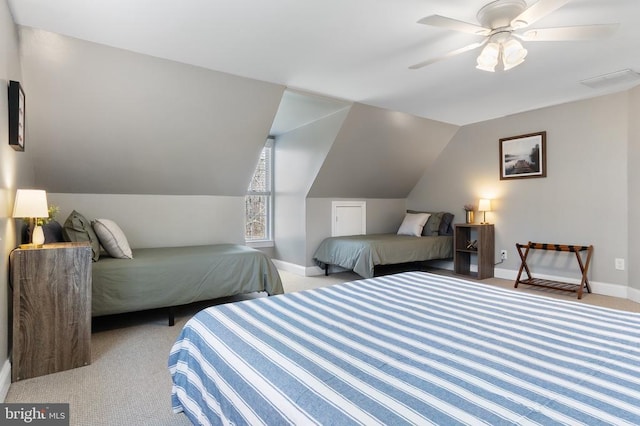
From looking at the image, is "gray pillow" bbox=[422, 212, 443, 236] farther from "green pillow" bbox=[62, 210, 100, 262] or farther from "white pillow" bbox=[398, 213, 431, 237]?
"green pillow" bbox=[62, 210, 100, 262]

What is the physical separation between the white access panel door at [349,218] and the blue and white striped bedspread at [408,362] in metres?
3.76

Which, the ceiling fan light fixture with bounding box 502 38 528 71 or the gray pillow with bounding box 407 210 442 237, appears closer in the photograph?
the ceiling fan light fixture with bounding box 502 38 528 71

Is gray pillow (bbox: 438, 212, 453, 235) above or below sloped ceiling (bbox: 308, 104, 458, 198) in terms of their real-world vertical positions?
below

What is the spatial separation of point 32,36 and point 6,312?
1907 millimetres

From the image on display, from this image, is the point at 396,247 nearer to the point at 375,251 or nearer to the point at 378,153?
the point at 375,251

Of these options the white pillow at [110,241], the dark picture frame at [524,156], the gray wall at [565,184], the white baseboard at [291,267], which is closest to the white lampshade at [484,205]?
the gray wall at [565,184]

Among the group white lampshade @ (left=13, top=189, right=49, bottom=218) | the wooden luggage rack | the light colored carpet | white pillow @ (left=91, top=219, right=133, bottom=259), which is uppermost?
white lampshade @ (left=13, top=189, right=49, bottom=218)

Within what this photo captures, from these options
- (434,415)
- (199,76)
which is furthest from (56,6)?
(434,415)

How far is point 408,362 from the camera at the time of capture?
94cm

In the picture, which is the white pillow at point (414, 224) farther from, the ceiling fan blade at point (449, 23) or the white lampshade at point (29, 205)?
the white lampshade at point (29, 205)

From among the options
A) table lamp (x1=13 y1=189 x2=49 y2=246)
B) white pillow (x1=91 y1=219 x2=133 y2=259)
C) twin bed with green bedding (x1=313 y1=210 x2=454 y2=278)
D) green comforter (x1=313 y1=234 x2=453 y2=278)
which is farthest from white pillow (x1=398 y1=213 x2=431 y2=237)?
table lamp (x1=13 y1=189 x2=49 y2=246)

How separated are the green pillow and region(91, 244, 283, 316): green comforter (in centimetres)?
13

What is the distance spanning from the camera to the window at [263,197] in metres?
5.61

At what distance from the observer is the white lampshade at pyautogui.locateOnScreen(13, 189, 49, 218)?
6.68 ft
